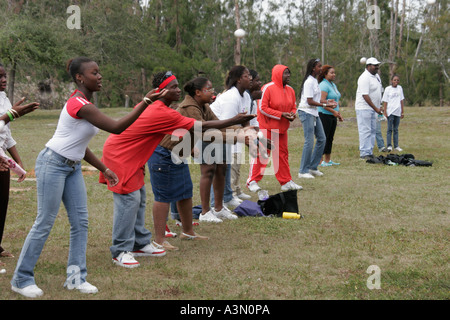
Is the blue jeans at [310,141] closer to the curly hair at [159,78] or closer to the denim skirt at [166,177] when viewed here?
the denim skirt at [166,177]

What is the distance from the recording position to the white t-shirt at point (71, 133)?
433 centimetres

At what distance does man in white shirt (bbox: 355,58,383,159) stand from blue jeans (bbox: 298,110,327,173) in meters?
2.54

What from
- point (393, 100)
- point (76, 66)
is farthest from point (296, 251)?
point (393, 100)

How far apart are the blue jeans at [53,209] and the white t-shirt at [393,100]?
460 inches

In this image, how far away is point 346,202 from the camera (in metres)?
8.22

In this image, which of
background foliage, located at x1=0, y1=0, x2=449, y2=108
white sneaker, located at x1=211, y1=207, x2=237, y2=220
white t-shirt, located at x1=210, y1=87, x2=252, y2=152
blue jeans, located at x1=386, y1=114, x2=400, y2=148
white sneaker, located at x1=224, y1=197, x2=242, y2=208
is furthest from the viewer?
background foliage, located at x1=0, y1=0, x2=449, y2=108

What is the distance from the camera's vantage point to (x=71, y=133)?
4.38 metres

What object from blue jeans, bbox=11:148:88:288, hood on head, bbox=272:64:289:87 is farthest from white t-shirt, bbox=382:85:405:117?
blue jeans, bbox=11:148:88:288

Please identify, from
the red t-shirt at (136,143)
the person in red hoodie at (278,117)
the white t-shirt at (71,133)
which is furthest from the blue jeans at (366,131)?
the white t-shirt at (71,133)

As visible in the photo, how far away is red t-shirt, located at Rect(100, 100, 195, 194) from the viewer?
5.18m

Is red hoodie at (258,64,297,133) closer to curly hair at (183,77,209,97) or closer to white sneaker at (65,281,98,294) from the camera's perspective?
curly hair at (183,77,209,97)

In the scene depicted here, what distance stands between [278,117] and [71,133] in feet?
16.5
